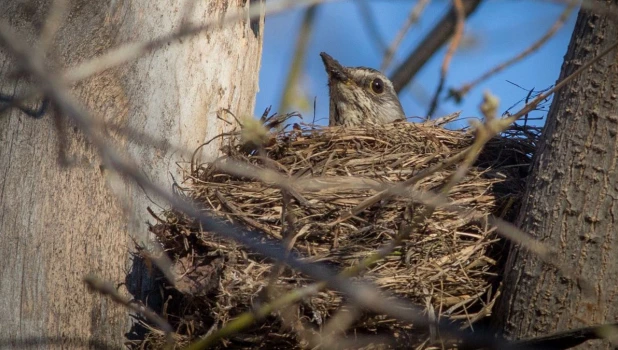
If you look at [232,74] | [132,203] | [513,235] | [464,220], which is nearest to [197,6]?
[232,74]

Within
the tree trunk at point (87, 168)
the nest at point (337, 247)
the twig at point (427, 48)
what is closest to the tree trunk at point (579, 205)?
the nest at point (337, 247)

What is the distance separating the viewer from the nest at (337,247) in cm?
297

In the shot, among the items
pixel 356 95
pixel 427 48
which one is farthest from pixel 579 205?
pixel 427 48

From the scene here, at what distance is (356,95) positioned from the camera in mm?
4957

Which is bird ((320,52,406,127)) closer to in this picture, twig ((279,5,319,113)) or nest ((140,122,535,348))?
twig ((279,5,319,113))

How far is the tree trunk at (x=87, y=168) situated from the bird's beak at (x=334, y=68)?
4.54 ft

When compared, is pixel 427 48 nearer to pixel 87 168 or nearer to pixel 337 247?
pixel 337 247

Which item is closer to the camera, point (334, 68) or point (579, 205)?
point (579, 205)

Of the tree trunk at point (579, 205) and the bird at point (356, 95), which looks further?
Result: the bird at point (356, 95)

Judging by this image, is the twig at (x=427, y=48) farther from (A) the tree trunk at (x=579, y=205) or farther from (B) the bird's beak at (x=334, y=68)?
(A) the tree trunk at (x=579, y=205)

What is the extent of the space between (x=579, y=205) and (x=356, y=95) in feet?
8.01

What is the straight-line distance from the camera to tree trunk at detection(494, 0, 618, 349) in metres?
2.64

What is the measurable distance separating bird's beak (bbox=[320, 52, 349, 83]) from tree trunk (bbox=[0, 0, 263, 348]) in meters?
1.38

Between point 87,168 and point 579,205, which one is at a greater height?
point 87,168
